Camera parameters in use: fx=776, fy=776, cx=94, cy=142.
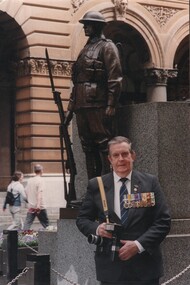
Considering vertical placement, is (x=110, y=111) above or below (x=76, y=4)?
below

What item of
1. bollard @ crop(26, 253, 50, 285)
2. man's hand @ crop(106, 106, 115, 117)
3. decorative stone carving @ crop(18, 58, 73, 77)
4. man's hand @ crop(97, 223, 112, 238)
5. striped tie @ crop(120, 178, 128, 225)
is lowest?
bollard @ crop(26, 253, 50, 285)

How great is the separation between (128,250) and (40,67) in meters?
22.6

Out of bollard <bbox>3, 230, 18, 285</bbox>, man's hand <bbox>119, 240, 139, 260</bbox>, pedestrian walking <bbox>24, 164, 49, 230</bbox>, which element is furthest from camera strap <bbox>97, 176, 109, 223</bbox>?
pedestrian walking <bbox>24, 164, 49, 230</bbox>

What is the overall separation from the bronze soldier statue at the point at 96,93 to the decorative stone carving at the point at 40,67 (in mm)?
18322

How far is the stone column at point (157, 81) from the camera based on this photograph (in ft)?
103

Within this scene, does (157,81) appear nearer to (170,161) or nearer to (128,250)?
(170,161)

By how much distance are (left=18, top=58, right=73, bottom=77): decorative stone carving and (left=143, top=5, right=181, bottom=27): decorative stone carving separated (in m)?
5.15

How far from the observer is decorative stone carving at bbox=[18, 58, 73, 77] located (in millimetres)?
27500

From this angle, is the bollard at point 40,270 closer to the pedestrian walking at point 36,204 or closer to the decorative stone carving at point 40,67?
the pedestrian walking at point 36,204

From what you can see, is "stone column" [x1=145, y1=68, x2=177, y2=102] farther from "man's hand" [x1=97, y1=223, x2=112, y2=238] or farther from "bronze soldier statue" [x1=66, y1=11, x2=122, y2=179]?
"man's hand" [x1=97, y1=223, x2=112, y2=238]

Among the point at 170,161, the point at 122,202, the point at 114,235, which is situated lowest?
the point at 114,235

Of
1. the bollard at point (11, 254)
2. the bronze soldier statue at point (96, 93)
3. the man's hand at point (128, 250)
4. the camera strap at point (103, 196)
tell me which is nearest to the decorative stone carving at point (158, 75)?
the bollard at point (11, 254)

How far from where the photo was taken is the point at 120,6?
30.1 metres

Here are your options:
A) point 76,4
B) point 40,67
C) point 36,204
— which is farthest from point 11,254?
point 76,4
